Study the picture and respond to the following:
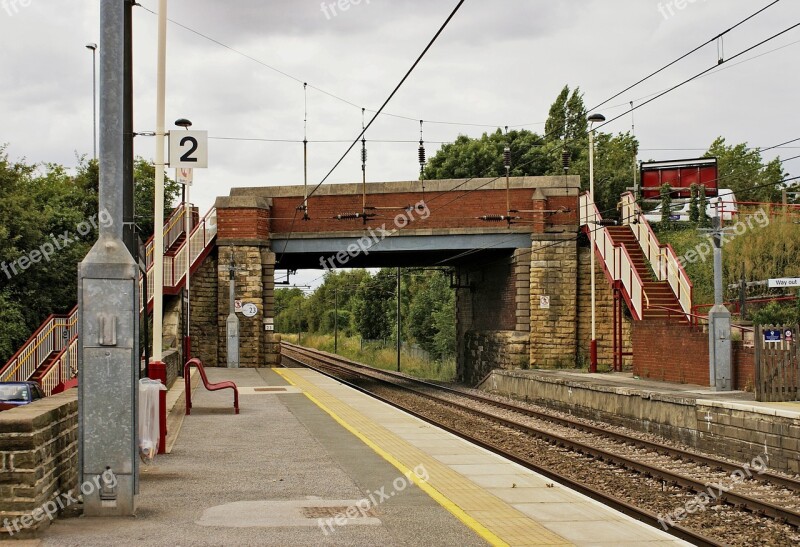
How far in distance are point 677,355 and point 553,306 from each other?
908 cm

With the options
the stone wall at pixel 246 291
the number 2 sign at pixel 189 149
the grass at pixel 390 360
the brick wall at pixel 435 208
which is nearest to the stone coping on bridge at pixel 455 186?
the brick wall at pixel 435 208

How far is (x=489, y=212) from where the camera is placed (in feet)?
109

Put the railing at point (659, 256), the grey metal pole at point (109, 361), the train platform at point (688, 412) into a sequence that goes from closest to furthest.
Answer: the grey metal pole at point (109, 361) < the train platform at point (688, 412) < the railing at point (659, 256)

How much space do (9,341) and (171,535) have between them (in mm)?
22663

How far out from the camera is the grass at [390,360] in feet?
157

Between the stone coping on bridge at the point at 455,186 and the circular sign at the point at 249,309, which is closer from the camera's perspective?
the stone coping on bridge at the point at 455,186

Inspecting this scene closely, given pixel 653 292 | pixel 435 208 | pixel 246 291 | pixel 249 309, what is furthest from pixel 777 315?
pixel 246 291

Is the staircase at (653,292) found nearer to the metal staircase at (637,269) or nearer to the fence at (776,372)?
the metal staircase at (637,269)

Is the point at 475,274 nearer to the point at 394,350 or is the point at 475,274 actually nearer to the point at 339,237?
the point at 339,237

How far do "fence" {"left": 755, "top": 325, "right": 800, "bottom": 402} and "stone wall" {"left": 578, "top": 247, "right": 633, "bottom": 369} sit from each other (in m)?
14.4

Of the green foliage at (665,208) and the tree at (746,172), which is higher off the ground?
the tree at (746,172)

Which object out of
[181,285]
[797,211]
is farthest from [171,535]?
[797,211]

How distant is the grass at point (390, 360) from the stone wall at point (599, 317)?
12589 mm

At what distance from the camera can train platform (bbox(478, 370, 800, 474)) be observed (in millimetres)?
13898
